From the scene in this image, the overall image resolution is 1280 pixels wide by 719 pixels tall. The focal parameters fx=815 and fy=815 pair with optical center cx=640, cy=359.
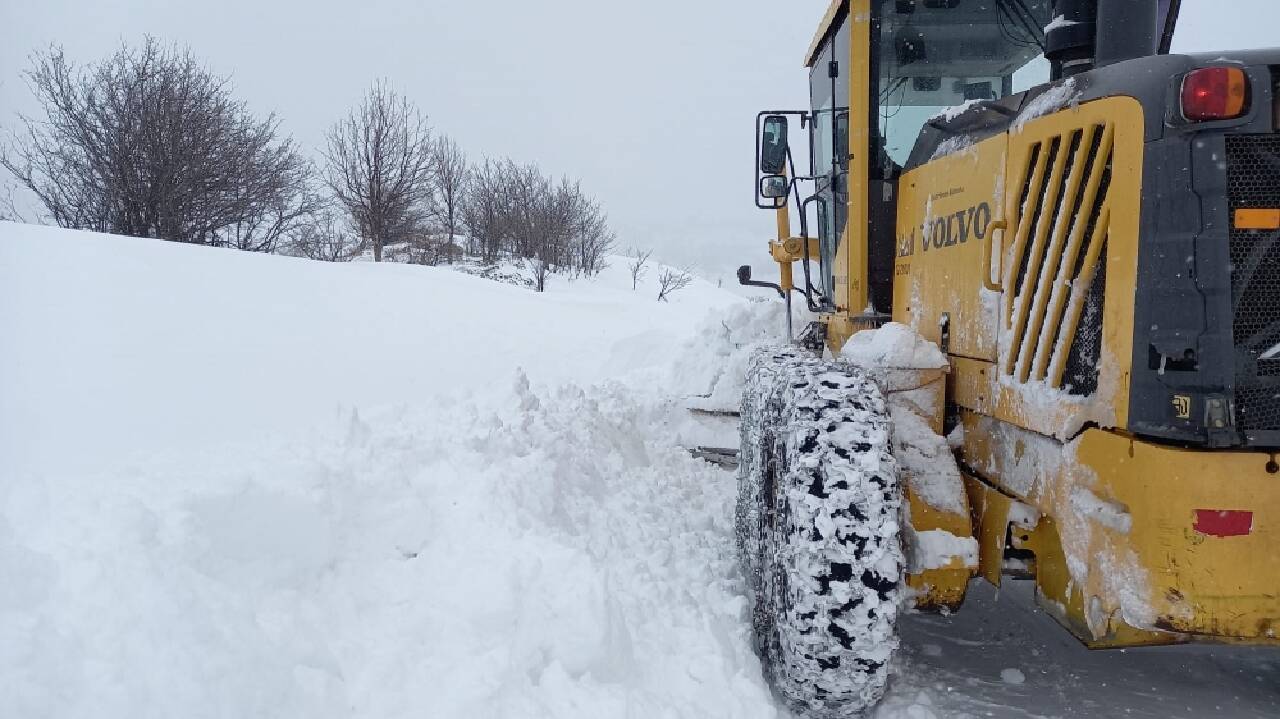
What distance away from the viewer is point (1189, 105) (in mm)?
2098

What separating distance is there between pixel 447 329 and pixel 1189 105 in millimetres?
7283

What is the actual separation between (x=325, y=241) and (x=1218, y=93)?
28191mm

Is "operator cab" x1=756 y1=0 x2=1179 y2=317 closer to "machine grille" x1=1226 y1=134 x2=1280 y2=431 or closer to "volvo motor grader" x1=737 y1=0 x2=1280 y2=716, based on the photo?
"volvo motor grader" x1=737 y1=0 x2=1280 y2=716

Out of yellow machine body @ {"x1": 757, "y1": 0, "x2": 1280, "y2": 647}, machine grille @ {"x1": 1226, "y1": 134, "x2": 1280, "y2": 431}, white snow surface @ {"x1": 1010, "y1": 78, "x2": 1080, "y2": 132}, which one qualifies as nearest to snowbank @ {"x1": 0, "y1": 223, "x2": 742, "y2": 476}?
yellow machine body @ {"x1": 757, "y1": 0, "x2": 1280, "y2": 647}

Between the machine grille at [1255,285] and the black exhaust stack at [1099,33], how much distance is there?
2.38ft

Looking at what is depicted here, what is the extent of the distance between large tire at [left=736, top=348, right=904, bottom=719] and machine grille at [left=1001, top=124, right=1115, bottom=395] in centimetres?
52

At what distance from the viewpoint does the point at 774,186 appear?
503 cm

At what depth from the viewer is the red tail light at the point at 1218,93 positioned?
2.07 m

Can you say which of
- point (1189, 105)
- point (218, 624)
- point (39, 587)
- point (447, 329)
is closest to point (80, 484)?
point (39, 587)

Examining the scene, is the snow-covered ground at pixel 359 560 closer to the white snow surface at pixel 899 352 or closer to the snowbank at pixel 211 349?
the snowbank at pixel 211 349

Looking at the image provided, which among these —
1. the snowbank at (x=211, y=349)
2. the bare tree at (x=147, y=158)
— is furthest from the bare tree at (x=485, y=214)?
the snowbank at (x=211, y=349)

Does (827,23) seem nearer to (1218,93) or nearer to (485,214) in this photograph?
(1218,93)

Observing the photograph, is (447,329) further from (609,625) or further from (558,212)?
(558,212)

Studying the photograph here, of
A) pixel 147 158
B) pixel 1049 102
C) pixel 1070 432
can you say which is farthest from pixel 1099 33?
pixel 147 158
